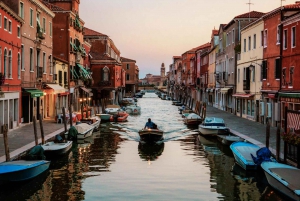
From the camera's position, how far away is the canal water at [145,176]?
1312 cm

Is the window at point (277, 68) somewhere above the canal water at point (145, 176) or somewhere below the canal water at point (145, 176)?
above

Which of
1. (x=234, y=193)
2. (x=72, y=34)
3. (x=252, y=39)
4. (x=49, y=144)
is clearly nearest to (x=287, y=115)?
(x=234, y=193)

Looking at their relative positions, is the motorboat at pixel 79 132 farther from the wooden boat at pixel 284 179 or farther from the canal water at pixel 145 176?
the wooden boat at pixel 284 179

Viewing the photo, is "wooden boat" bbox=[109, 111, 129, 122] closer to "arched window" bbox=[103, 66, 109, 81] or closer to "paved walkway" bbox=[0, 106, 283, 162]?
"paved walkway" bbox=[0, 106, 283, 162]

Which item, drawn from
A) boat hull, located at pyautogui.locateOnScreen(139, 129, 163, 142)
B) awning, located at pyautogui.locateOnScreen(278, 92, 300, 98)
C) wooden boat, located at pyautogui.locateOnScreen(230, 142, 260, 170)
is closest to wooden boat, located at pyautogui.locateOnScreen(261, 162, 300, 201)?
wooden boat, located at pyautogui.locateOnScreen(230, 142, 260, 170)

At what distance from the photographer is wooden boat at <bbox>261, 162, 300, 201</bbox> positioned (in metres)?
12.1

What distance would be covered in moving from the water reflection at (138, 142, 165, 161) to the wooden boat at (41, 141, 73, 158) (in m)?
3.52

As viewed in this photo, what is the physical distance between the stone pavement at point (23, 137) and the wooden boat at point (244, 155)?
8517 millimetres

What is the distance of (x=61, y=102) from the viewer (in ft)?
128

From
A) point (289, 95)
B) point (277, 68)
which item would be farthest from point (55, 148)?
point (277, 68)

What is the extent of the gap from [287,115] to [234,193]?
19.1ft

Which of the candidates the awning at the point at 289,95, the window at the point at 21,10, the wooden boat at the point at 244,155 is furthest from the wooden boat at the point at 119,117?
the wooden boat at the point at 244,155

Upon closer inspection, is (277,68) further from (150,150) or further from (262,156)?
(262,156)

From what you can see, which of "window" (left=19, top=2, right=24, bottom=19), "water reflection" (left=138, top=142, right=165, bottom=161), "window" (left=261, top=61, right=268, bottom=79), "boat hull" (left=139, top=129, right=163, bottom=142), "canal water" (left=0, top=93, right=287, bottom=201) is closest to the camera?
"canal water" (left=0, top=93, right=287, bottom=201)
